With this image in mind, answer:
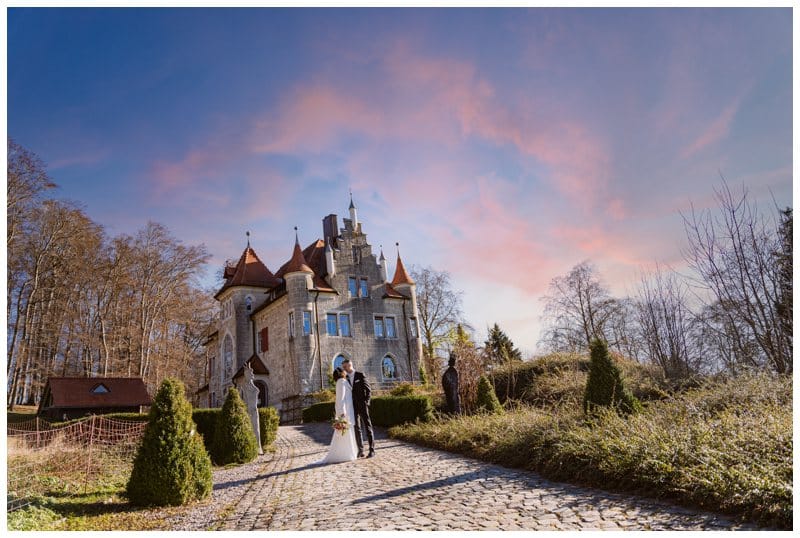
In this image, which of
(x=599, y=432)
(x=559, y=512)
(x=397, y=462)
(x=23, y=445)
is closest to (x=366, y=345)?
(x=23, y=445)

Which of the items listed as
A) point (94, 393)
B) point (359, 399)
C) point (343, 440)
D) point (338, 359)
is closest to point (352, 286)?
point (338, 359)

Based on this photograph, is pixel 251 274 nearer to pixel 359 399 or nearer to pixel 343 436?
pixel 359 399

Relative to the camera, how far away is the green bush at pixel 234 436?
38.6 ft

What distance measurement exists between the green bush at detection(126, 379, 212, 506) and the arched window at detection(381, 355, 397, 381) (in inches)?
895

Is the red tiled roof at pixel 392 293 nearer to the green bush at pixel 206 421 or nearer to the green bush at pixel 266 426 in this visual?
the green bush at pixel 266 426

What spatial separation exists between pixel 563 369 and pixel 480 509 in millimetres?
16139

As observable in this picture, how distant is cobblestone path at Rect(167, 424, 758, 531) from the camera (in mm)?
5027

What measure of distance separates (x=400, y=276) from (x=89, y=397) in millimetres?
18371

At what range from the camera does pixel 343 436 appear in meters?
10.2

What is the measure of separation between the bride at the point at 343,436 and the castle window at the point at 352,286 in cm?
2005

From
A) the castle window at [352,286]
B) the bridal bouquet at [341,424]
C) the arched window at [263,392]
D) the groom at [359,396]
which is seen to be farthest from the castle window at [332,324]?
the bridal bouquet at [341,424]

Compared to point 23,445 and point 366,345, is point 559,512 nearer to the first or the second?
point 23,445

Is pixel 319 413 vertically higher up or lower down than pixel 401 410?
lower down
